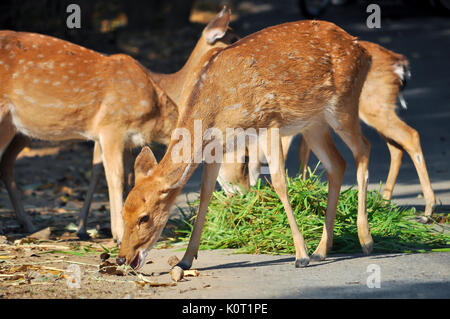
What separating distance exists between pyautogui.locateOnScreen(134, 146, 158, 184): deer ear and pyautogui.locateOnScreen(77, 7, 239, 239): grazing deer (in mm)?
Result: 2314

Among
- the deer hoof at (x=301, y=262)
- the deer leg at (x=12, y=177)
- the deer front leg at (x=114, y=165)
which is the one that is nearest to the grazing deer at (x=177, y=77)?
the deer front leg at (x=114, y=165)

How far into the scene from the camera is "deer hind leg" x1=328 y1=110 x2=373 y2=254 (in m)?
6.06

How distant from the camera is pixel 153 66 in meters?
17.2

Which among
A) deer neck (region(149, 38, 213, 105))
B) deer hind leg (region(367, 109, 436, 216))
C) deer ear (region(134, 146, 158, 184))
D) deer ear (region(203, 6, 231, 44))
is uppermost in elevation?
deer ear (region(203, 6, 231, 44))

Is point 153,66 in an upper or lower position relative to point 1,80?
lower

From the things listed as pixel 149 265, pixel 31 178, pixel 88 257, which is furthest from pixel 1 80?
pixel 31 178

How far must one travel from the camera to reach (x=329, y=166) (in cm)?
638

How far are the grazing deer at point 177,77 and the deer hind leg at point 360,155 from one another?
2.45m

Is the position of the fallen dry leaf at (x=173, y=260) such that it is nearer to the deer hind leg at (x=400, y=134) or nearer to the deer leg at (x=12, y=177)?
the deer leg at (x=12, y=177)

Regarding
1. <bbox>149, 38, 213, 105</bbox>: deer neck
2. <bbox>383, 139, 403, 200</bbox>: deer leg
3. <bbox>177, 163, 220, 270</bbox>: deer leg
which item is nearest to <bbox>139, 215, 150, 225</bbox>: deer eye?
<bbox>177, 163, 220, 270</bbox>: deer leg

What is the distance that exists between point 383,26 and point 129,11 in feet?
24.4

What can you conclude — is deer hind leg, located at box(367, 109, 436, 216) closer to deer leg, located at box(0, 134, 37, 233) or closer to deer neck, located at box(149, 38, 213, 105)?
deer neck, located at box(149, 38, 213, 105)

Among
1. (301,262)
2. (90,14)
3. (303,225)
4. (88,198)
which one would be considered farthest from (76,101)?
(90,14)
